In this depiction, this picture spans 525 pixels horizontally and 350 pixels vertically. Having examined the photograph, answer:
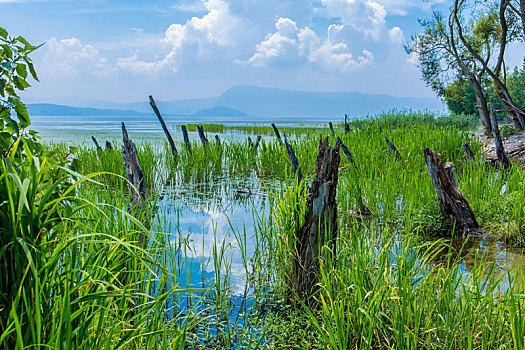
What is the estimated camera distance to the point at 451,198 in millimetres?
4379

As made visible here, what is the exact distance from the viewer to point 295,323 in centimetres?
271

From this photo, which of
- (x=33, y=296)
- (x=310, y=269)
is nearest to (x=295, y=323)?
(x=310, y=269)

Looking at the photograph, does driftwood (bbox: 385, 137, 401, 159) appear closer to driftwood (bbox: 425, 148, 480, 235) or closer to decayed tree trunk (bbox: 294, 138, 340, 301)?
driftwood (bbox: 425, 148, 480, 235)

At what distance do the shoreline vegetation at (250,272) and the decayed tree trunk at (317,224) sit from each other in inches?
0.5

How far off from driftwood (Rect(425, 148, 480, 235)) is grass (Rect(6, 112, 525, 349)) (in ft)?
0.63

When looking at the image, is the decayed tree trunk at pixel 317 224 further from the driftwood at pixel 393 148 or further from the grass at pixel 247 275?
the driftwood at pixel 393 148

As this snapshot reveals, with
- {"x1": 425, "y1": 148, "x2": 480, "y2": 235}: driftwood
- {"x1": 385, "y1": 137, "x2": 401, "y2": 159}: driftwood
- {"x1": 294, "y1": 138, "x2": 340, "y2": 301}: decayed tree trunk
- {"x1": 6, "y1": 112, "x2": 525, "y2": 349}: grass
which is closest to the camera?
{"x1": 6, "y1": 112, "x2": 525, "y2": 349}: grass

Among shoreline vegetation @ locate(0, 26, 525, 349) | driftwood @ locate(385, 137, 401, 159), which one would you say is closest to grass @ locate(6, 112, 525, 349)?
shoreline vegetation @ locate(0, 26, 525, 349)

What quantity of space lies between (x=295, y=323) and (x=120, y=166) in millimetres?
5816

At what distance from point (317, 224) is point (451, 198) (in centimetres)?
229

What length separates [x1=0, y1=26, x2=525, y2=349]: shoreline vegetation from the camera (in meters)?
1.30

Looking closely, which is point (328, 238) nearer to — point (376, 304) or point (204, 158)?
point (376, 304)

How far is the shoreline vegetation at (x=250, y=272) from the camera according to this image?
4.27 feet

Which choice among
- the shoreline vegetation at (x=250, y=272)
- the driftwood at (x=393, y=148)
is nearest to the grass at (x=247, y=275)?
the shoreline vegetation at (x=250, y=272)
